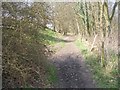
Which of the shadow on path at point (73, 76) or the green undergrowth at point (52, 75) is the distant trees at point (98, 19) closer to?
the shadow on path at point (73, 76)

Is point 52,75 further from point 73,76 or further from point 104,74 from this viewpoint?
point 104,74

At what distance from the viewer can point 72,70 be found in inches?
553

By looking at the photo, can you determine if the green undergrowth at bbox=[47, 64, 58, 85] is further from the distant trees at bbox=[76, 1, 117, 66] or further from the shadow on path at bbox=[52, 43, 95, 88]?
the distant trees at bbox=[76, 1, 117, 66]

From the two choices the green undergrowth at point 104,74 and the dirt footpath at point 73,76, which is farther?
the green undergrowth at point 104,74

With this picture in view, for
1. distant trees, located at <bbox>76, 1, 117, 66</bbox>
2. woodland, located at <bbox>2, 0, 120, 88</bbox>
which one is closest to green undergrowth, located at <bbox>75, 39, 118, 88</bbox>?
woodland, located at <bbox>2, 0, 120, 88</bbox>

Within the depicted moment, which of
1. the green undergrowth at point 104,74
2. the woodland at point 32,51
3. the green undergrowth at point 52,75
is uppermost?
the woodland at point 32,51

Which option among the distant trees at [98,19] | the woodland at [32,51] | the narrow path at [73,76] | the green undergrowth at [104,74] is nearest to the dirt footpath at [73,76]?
the narrow path at [73,76]

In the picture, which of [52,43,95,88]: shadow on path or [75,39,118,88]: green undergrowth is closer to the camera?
[52,43,95,88]: shadow on path

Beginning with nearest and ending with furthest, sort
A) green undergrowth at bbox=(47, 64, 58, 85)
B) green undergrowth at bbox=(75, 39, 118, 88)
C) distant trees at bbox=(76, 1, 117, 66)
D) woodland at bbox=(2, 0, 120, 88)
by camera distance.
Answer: woodland at bbox=(2, 0, 120, 88) < green undergrowth at bbox=(47, 64, 58, 85) < green undergrowth at bbox=(75, 39, 118, 88) < distant trees at bbox=(76, 1, 117, 66)

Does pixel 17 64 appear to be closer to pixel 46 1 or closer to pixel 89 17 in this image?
pixel 46 1

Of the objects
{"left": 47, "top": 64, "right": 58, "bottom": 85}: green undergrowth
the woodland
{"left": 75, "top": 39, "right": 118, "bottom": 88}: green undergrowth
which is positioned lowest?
{"left": 75, "top": 39, "right": 118, "bottom": 88}: green undergrowth

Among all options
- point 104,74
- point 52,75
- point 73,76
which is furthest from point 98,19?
point 52,75

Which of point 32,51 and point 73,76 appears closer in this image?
point 32,51

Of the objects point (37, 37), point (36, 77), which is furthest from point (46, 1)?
point (36, 77)
